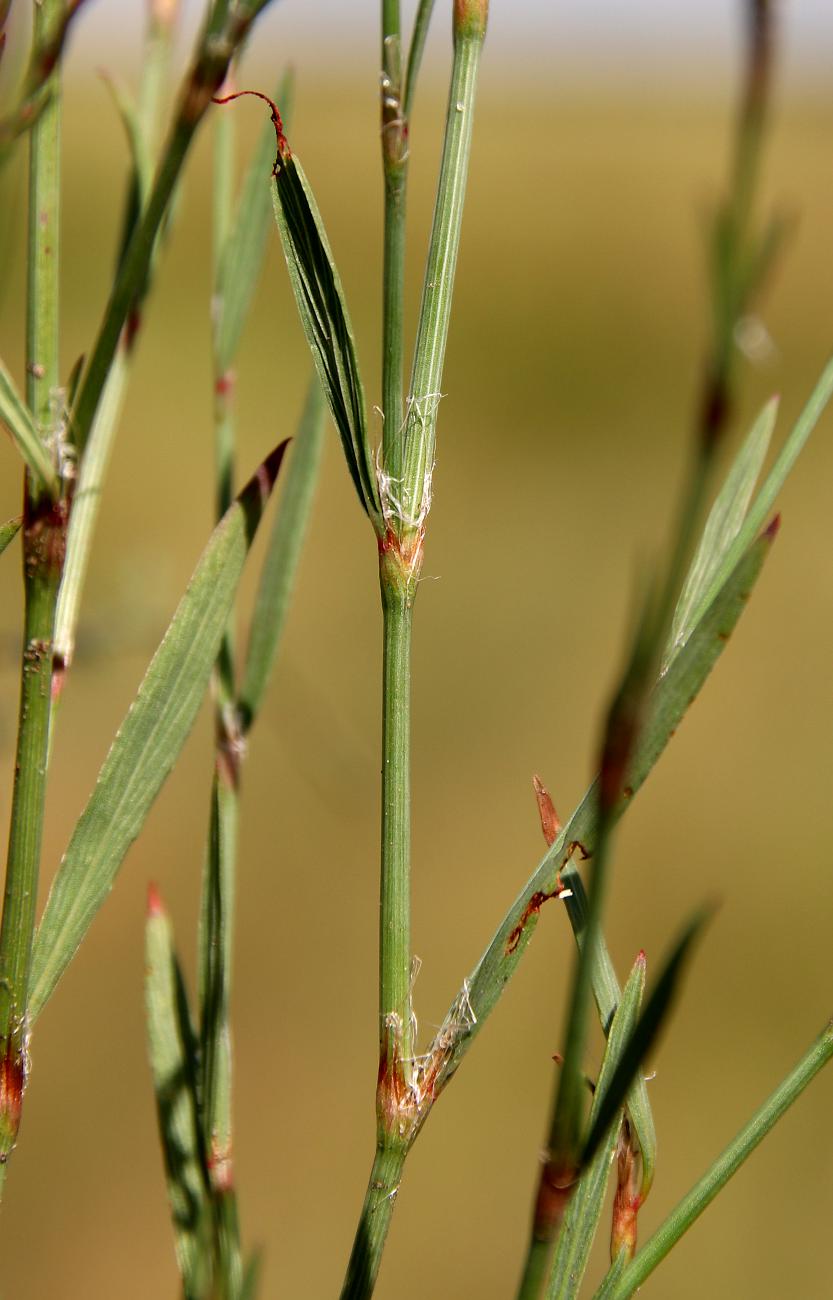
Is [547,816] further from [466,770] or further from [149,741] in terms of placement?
[466,770]

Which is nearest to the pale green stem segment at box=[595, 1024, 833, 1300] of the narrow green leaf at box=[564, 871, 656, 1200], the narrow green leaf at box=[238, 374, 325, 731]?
the narrow green leaf at box=[564, 871, 656, 1200]

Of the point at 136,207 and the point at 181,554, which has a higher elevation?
the point at 136,207

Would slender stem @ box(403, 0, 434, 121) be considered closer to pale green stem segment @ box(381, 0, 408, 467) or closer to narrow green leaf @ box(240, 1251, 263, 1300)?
pale green stem segment @ box(381, 0, 408, 467)

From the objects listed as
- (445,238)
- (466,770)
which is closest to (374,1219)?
(445,238)

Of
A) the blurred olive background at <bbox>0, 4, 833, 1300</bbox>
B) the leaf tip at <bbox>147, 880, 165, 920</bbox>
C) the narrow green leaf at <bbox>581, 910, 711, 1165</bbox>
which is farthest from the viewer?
the blurred olive background at <bbox>0, 4, 833, 1300</bbox>

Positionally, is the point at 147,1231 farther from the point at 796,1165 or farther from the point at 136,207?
the point at 136,207

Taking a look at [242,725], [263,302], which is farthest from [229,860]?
[263,302]
